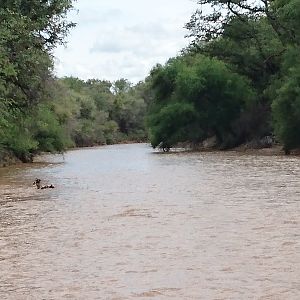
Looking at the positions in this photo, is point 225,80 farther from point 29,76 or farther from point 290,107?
point 29,76

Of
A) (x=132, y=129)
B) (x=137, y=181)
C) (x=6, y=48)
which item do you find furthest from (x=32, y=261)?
(x=132, y=129)

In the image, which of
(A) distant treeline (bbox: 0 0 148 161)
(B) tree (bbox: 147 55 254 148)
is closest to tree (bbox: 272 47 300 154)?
(B) tree (bbox: 147 55 254 148)

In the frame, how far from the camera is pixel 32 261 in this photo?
418 inches

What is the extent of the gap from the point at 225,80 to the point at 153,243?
162 ft

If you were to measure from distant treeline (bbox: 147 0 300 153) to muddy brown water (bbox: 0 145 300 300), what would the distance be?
116 ft

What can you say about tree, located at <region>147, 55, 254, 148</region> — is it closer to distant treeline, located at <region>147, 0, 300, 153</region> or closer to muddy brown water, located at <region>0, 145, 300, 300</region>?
distant treeline, located at <region>147, 0, 300, 153</region>

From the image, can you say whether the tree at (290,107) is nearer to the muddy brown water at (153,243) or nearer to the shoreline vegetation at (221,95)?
the shoreline vegetation at (221,95)

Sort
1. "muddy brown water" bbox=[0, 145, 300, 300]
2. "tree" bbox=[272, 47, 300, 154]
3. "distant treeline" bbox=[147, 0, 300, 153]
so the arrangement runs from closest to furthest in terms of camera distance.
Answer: "muddy brown water" bbox=[0, 145, 300, 300]
"tree" bbox=[272, 47, 300, 154]
"distant treeline" bbox=[147, 0, 300, 153]

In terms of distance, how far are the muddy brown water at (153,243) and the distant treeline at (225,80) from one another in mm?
35453

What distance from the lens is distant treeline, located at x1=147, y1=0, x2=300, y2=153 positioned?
5666 centimetres

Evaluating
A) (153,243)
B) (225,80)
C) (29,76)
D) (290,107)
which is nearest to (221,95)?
(225,80)

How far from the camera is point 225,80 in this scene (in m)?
60.0

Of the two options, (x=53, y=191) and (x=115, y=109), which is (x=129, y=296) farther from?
(x=115, y=109)

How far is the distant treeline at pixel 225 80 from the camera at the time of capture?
56.7 meters
